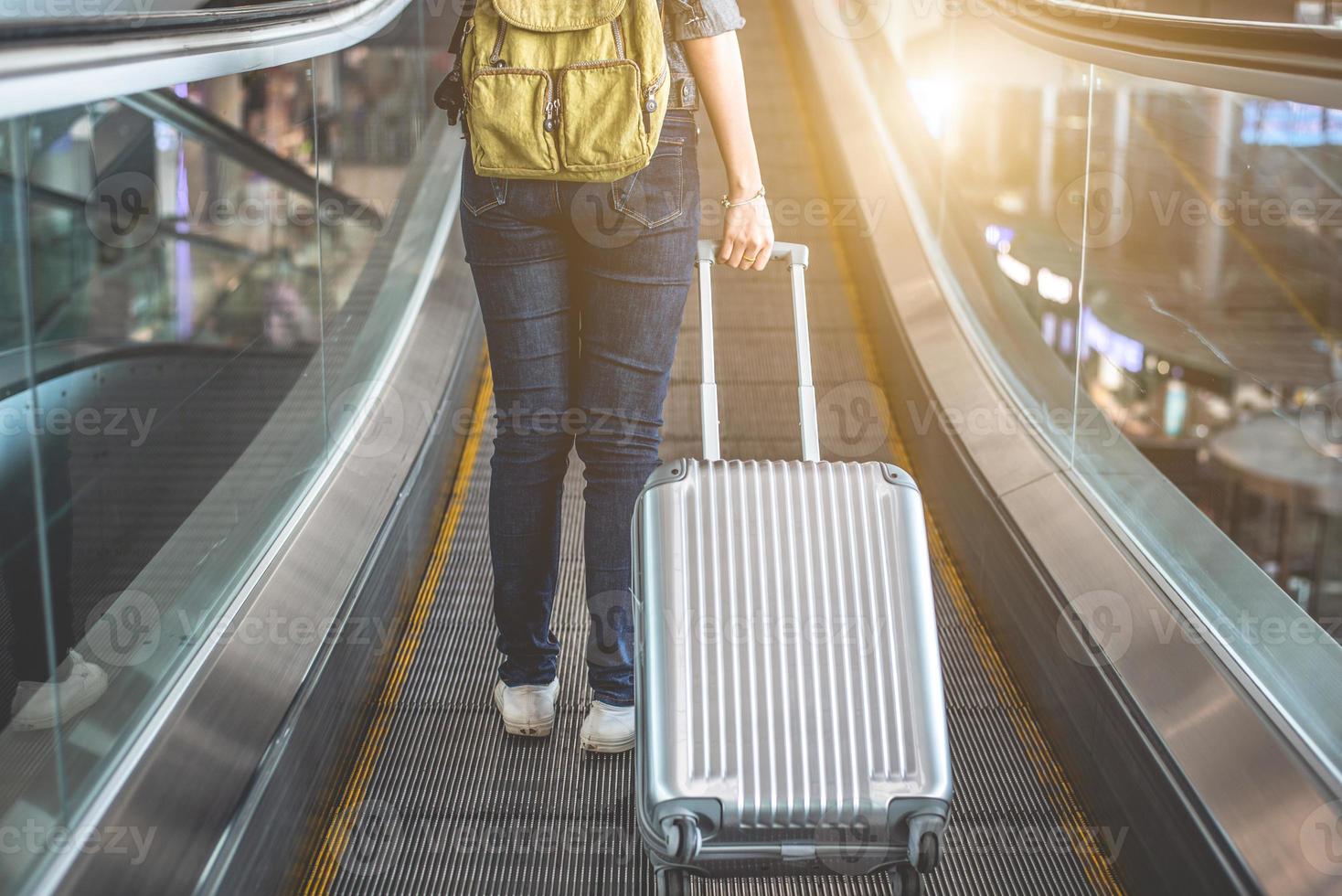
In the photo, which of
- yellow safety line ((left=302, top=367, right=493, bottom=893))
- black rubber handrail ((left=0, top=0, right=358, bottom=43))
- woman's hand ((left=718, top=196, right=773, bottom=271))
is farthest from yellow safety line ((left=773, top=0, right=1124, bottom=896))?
black rubber handrail ((left=0, top=0, right=358, bottom=43))

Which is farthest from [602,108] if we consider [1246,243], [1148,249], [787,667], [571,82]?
[1246,243]

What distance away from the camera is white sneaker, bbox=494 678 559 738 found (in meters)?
2.35

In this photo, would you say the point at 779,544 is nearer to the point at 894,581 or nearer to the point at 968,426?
the point at 894,581

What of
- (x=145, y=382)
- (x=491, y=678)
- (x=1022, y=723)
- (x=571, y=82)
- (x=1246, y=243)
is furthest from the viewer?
(x=145, y=382)

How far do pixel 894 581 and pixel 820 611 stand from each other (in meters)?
0.13

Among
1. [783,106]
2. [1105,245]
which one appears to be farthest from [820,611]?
[783,106]

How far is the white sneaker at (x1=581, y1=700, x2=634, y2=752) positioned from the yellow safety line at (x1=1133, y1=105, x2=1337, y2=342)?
7.28ft

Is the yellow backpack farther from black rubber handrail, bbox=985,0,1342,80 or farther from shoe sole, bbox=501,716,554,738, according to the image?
shoe sole, bbox=501,716,554,738

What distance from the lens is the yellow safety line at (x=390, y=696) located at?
6.64ft

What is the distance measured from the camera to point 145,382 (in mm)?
4188

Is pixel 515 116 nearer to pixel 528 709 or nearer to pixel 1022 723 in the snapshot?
pixel 528 709

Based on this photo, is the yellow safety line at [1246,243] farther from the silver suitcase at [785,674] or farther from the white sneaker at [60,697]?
the white sneaker at [60,697]

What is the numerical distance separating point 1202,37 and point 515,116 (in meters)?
1.21

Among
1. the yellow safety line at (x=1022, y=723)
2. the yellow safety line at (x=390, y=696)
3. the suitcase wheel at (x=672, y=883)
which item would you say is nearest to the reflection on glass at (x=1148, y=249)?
the yellow safety line at (x=1022, y=723)
